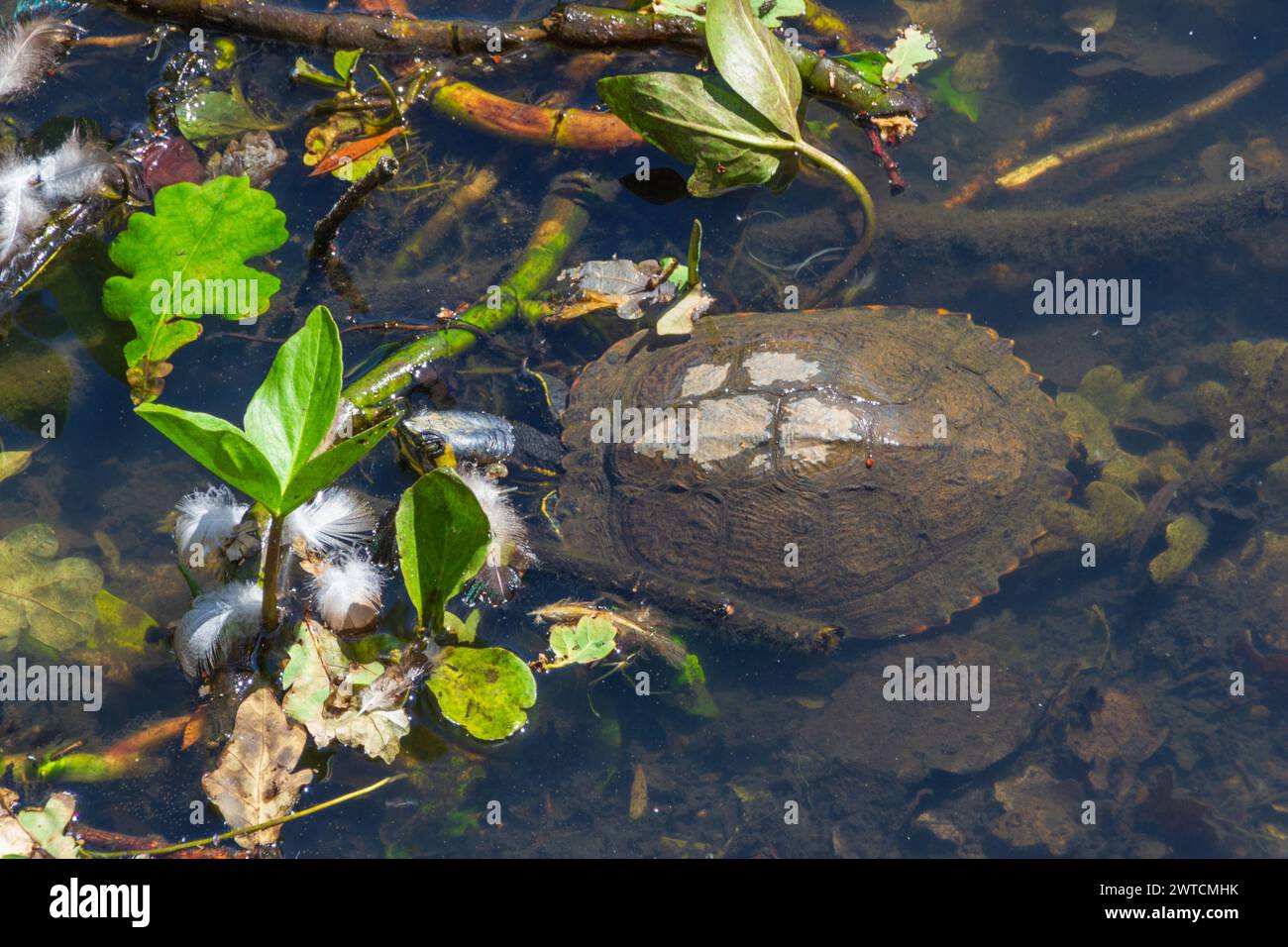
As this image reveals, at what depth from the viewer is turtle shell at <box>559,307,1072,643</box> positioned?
4555mm

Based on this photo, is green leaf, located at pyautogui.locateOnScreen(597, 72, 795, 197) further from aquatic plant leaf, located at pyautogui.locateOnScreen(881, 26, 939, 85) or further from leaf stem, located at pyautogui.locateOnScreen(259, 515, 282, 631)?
leaf stem, located at pyautogui.locateOnScreen(259, 515, 282, 631)

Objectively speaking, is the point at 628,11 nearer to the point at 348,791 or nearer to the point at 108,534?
the point at 108,534

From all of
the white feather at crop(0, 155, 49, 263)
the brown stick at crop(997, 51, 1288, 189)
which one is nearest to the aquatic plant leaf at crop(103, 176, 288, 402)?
the white feather at crop(0, 155, 49, 263)

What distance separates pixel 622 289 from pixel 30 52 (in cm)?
373

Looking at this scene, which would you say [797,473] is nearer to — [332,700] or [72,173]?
[332,700]

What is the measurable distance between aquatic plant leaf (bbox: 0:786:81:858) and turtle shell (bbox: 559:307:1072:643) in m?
2.43

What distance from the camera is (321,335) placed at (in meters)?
2.70

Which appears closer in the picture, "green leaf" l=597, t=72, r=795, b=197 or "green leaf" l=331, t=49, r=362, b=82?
"green leaf" l=597, t=72, r=795, b=197

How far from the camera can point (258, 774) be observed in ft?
12.0

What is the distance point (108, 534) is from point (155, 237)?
5.11 feet

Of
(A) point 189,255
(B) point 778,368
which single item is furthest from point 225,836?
(B) point 778,368

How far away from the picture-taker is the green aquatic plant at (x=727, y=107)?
14.7ft

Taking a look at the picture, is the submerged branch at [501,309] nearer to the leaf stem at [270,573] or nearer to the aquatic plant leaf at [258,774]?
the leaf stem at [270,573]

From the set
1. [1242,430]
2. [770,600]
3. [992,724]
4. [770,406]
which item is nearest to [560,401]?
[770,406]
